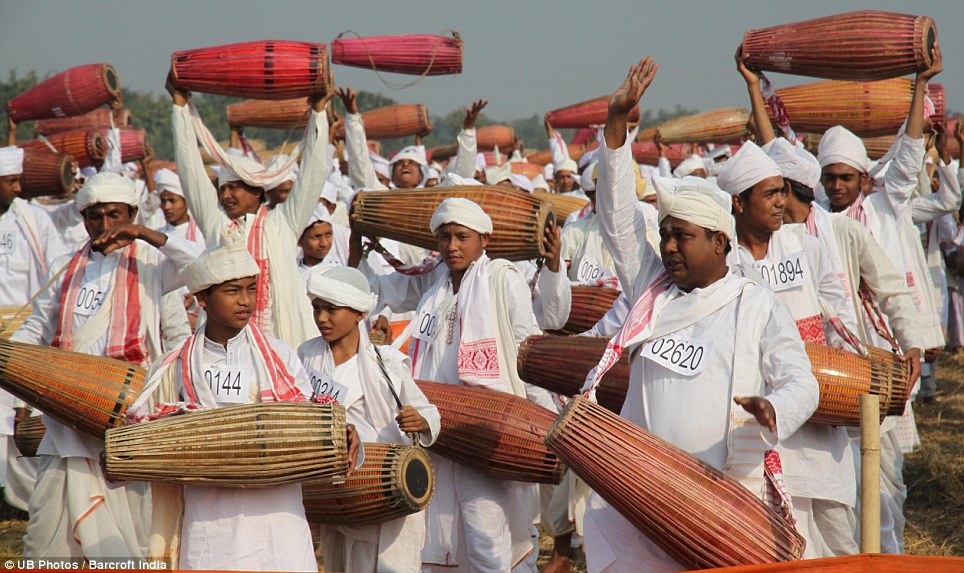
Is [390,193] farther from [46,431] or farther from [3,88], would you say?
[3,88]

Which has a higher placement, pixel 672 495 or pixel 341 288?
pixel 341 288

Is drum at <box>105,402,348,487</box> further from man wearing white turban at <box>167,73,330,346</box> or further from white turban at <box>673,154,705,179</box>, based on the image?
white turban at <box>673,154,705,179</box>

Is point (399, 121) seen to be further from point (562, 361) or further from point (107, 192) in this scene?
point (562, 361)

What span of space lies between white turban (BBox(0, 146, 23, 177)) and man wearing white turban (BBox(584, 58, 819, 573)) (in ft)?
20.9

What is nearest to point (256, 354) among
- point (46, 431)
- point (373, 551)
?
point (373, 551)

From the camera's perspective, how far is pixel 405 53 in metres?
8.18

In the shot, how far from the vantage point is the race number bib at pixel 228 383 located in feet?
13.8

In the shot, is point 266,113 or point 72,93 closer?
point 72,93

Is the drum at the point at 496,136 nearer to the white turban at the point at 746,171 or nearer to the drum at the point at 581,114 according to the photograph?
the drum at the point at 581,114

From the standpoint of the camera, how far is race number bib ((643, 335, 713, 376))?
12.5 feet

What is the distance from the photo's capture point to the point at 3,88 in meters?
32.8

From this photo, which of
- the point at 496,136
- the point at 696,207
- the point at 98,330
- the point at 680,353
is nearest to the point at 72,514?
the point at 98,330

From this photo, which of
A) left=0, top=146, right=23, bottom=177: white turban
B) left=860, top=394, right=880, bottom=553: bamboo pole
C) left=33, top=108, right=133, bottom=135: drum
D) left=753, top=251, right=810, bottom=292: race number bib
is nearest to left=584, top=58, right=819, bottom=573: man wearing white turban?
left=860, top=394, right=880, bottom=553: bamboo pole

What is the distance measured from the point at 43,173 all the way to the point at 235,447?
20.3 feet
